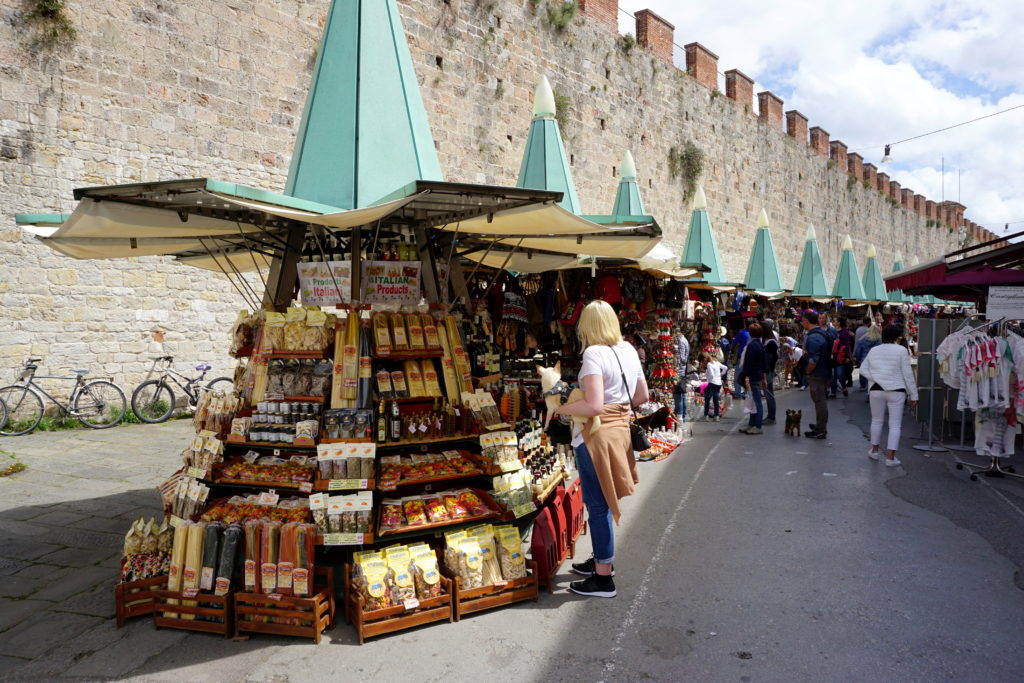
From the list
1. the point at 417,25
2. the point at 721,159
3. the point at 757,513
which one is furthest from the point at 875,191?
the point at 757,513

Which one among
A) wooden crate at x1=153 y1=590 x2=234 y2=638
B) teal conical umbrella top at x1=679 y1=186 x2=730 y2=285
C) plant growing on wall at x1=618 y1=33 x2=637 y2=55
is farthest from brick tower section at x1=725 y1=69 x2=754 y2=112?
wooden crate at x1=153 y1=590 x2=234 y2=638

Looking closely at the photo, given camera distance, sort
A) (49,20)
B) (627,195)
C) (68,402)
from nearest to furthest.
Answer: (49,20)
(68,402)
(627,195)

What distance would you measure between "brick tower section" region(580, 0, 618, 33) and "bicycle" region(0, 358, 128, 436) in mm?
13971

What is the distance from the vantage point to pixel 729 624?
3.52 metres

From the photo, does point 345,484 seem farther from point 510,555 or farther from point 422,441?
point 510,555

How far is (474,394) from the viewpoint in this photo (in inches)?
172

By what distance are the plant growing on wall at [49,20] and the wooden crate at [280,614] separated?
8821 mm

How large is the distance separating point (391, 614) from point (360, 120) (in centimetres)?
324

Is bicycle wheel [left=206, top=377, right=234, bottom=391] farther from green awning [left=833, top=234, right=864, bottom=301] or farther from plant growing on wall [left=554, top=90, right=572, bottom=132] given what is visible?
green awning [left=833, top=234, right=864, bottom=301]

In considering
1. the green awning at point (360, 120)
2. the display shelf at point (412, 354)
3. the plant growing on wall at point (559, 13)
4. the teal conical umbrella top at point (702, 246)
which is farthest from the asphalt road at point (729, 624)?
the plant growing on wall at point (559, 13)

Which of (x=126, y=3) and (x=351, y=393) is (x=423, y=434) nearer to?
(x=351, y=393)

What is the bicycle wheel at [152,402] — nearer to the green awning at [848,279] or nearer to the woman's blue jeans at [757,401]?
the woman's blue jeans at [757,401]

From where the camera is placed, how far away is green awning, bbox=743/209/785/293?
16359mm

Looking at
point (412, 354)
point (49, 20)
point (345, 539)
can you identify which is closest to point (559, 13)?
point (49, 20)
